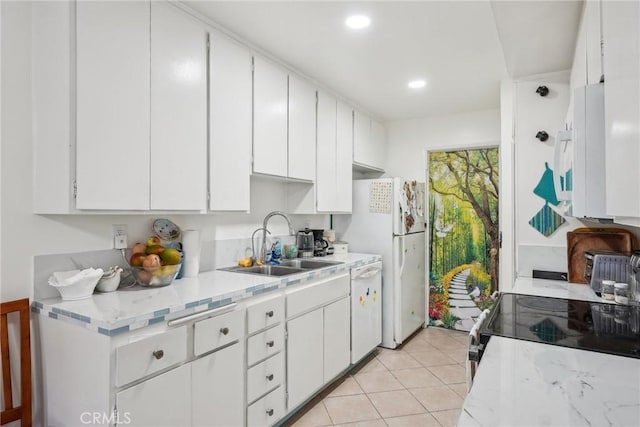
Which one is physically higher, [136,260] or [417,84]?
[417,84]

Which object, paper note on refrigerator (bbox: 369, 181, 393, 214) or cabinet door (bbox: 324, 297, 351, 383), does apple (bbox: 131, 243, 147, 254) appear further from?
paper note on refrigerator (bbox: 369, 181, 393, 214)

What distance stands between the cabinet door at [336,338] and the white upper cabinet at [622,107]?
1971 millimetres

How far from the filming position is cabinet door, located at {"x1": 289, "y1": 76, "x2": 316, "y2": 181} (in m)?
2.80

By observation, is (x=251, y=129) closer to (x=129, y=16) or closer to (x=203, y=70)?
(x=203, y=70)

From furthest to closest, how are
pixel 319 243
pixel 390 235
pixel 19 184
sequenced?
pixel 390 235 < pixel 319 243 < pixel 19 184

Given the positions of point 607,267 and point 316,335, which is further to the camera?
point 316,335

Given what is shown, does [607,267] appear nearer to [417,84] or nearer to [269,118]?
[417,84]

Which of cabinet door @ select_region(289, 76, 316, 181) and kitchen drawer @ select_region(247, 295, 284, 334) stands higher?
cabinet door @ select_region(289, 76, 316, 181)

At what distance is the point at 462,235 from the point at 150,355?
3.53 meters

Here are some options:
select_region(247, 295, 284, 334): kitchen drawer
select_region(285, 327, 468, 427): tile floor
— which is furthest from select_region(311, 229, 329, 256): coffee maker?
select_region(247, 295, 284, 334): kitchen drawer

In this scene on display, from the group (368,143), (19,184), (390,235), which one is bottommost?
(390,235)

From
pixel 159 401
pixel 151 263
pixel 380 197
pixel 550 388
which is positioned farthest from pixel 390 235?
pixel 550 388

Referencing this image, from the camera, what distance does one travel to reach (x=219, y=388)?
1742 millimetres

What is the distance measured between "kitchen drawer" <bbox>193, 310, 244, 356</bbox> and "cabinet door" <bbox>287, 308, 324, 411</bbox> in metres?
0.46
